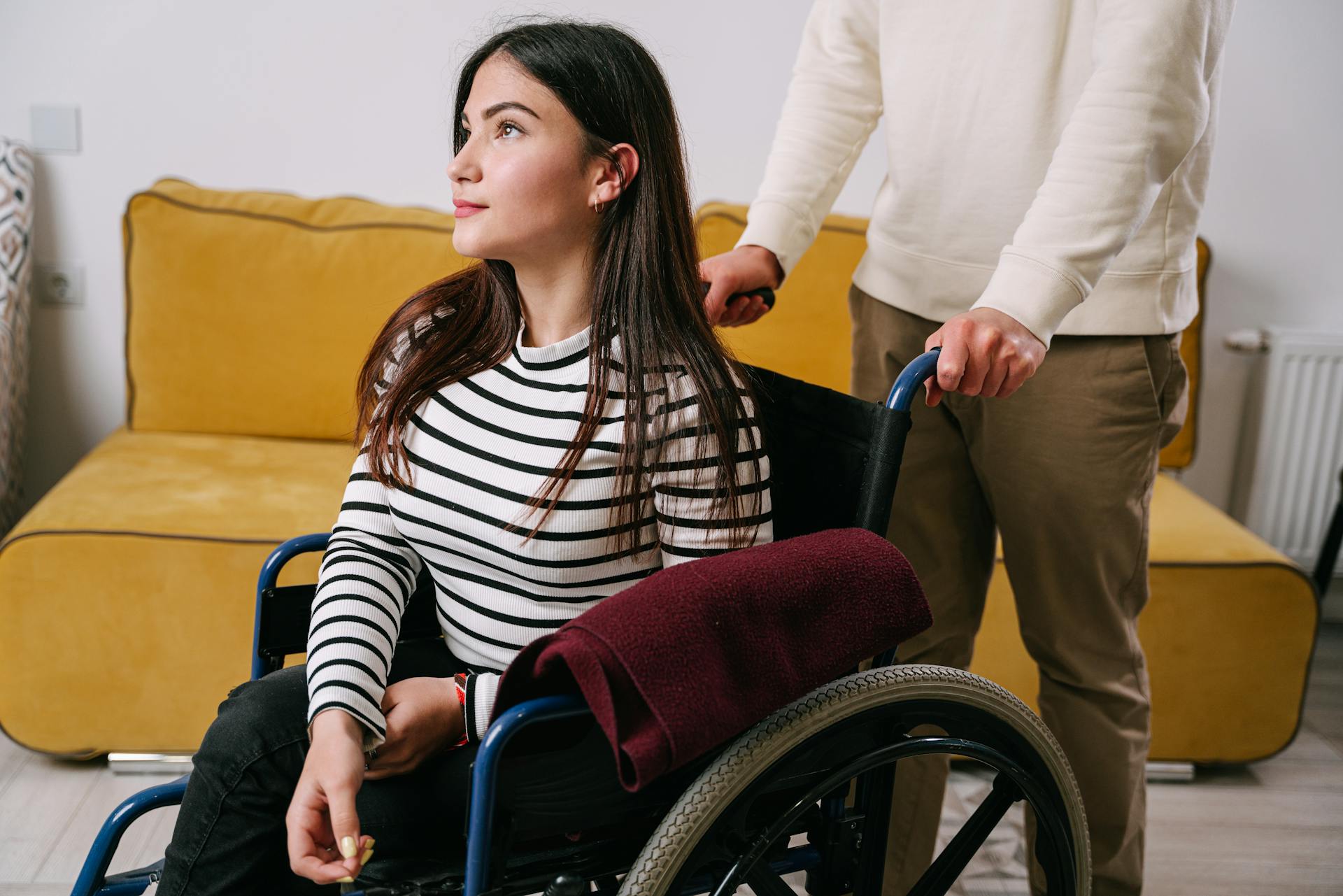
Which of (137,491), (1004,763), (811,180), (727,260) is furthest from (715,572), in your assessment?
(137,491)

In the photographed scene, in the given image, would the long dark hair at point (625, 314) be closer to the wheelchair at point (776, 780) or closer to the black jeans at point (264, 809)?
the wheelchair at point (776, 780)

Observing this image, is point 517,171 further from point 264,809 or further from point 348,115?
point 348,115

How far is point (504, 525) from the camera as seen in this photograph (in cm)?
92

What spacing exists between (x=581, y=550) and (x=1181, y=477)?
1.97m

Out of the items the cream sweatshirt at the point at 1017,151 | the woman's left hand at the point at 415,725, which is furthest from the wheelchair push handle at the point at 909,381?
the woman's left hand at the point at 415,725

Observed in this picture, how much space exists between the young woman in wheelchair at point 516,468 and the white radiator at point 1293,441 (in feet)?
5.96

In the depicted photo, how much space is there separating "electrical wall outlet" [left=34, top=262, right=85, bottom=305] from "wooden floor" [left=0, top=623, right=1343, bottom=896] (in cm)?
89

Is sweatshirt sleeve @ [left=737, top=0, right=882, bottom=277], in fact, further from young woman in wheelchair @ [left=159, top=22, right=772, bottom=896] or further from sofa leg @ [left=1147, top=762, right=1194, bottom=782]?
sofa leg @ [left=1147, top=762, right=1194, bottom=782]

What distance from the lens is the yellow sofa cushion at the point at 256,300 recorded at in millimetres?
2035

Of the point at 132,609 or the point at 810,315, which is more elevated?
the point at 810,315

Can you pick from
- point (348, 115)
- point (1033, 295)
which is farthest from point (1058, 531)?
point (348, 115)

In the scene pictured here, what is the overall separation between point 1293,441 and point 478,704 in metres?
2.08

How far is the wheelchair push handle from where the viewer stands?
0.88 meters

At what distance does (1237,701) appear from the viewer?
1.81 m
